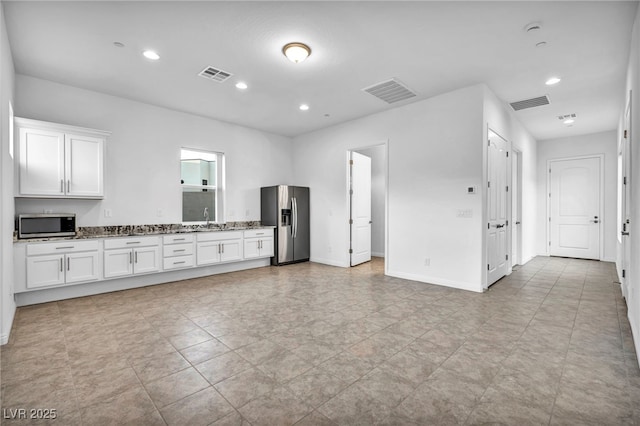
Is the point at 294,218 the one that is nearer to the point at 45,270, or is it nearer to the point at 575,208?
the point at 45,270

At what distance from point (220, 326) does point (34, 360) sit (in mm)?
1435

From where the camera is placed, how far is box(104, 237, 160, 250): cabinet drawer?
13.8 feet

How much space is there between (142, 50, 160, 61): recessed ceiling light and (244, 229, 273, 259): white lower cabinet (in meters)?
3.25

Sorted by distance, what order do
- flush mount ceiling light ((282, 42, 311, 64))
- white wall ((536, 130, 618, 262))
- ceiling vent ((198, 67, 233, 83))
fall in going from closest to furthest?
1. flush mount ceiling light ((282, 42, 311, 64))
2. ceiling vent ((198, 67, 233, 83))
3. white wall ((536, 130, 618, 262))

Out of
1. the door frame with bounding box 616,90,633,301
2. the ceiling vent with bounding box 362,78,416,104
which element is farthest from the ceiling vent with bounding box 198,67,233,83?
the door frame with bounding box 616,90,633,301

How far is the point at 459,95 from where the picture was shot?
4.35 m

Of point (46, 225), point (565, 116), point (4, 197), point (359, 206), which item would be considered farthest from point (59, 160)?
point (565, 116)

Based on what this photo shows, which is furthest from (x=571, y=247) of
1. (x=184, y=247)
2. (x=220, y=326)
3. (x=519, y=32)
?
(x=184, y=247)

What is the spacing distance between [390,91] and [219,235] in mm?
3789

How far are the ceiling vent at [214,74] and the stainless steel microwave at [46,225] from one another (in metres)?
2.67

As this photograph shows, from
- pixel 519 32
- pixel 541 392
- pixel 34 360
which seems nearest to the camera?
pixel 541 392

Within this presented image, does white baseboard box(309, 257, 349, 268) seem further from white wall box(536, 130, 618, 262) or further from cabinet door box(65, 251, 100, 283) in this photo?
white wall box(536, 130, 618, 262)

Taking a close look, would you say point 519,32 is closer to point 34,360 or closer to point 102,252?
point 34,360

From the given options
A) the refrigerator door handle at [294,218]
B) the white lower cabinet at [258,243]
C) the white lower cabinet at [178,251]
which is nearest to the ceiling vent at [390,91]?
the refrigerator door handle at [294,218]
